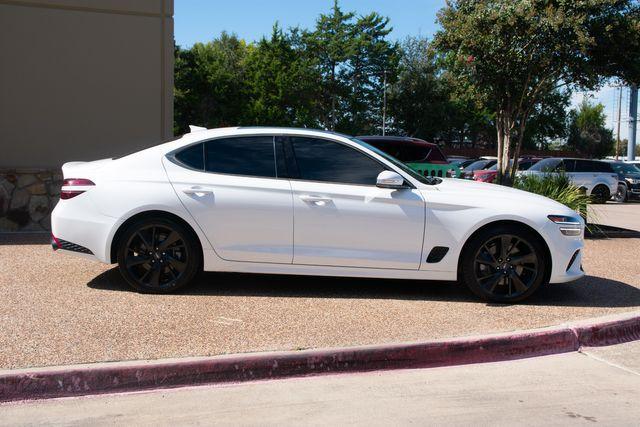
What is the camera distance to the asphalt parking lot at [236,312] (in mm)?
4574

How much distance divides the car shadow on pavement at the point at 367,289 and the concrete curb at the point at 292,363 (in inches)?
37.4

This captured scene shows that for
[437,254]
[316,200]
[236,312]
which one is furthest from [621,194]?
[236,312]

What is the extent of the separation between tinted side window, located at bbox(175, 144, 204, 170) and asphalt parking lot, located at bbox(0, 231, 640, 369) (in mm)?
1231

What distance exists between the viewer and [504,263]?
5984 millimetres

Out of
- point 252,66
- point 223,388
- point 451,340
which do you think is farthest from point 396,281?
point 252,66

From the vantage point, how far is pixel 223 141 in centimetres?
618

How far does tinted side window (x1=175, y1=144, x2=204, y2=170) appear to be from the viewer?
609cm

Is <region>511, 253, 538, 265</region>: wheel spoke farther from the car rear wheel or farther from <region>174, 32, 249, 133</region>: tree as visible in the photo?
<region>174, 32, 249, 133</region>: tree

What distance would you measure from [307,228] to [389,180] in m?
0.89

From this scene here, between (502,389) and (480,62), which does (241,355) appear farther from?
(480,62)

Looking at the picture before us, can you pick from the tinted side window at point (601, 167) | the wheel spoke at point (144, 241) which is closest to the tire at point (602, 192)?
the tinted side window at point (601, 167)

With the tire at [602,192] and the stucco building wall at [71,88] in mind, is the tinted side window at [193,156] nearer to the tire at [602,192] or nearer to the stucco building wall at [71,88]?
A: the stucco building wall at [71,88]

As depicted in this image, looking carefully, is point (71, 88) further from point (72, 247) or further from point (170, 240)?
point (170, 240)

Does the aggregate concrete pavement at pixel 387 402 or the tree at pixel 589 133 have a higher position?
the tree at pixel 589 133
